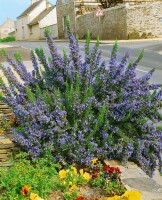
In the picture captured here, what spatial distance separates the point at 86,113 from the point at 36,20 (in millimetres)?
49773

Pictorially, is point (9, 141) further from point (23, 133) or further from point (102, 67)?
point (102, 67)

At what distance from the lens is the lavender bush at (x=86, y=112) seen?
12.6ft

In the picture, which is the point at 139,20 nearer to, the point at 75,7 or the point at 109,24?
the point at 109,24

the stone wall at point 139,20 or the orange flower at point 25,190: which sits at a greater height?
the stone wall at point 139,20

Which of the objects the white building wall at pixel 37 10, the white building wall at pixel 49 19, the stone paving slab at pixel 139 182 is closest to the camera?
the stone paving slab at pixel 139 182

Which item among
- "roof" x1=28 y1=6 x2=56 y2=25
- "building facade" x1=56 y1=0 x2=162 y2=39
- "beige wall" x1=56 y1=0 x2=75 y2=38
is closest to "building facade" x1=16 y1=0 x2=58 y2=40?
"roof" x1=28 y1=6 x2=56 y2=25

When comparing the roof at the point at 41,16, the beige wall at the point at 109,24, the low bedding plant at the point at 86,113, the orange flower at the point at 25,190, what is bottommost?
the orange flower at the point at 25,190

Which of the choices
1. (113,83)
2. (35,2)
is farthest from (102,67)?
(35,2)

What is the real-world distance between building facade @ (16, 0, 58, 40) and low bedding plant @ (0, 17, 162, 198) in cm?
4519

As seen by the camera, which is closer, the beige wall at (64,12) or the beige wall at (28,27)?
the beige wall at (64,12)

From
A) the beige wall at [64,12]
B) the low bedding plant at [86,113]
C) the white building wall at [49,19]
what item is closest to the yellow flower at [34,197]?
→ the low bedding plant at [86,113]

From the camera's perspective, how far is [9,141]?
179 inches

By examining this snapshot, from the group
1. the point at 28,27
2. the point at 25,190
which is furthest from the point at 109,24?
the point at 25,190

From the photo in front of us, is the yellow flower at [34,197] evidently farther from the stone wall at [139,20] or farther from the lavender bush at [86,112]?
the stone wall at [139,20]
